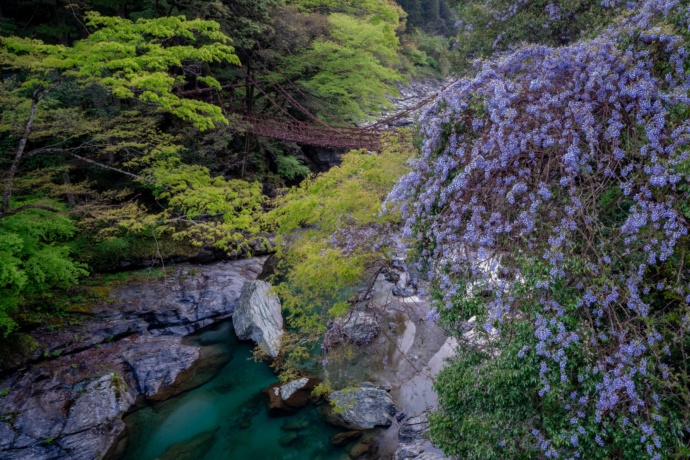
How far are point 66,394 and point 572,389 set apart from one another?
661 centimetres

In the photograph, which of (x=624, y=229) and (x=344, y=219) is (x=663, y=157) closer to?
(x=624, y=229)

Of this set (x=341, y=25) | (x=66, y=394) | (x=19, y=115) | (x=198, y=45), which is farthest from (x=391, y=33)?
(x=66, y=394)

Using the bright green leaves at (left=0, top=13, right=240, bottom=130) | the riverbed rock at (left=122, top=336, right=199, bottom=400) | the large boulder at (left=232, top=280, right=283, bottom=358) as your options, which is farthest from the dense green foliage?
the riverbed rock at (left=122, top=336, right=199, bottom=400)

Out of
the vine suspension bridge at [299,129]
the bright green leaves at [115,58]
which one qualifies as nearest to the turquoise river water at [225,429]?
the bright green leaves at [115,58]

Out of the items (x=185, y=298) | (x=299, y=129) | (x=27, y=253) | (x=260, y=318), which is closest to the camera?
(x=27, y=253)

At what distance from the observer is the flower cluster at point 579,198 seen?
2375mm

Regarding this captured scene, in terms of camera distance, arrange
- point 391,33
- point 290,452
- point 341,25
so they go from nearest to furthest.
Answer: point 290,452, point 341,25, point 391,33

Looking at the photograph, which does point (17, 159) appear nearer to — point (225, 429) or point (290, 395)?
point (225, 429)

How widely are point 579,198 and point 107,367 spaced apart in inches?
279

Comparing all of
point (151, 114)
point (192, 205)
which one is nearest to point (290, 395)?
point (192, 205)

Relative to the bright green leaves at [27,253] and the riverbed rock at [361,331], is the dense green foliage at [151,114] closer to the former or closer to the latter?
the bright green leaves at [27,253]

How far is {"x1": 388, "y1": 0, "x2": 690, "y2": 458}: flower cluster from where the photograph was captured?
238cm

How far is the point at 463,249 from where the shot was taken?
316 cm

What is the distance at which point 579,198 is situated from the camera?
2.67m
